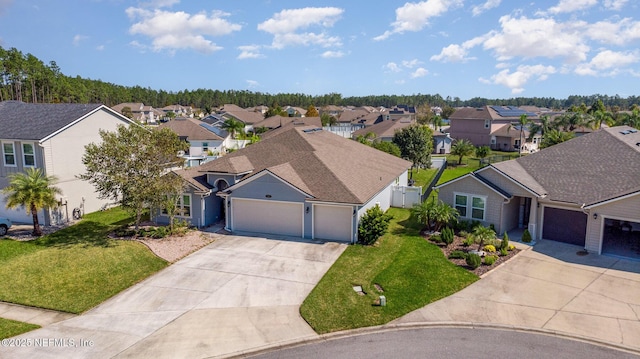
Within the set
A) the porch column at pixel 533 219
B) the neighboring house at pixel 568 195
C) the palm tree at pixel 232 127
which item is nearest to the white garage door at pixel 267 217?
the neighboring house at pixel 568 195

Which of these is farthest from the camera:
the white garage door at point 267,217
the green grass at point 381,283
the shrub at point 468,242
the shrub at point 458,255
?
the white garage door at point 267,217

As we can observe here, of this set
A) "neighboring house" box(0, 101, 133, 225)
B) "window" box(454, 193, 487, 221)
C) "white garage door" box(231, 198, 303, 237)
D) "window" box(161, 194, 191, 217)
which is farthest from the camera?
"neighboring house" box(0, 101, 133, 225)

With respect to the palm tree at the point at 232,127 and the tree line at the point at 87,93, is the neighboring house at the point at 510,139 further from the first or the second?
the tree line at the point at 87,93

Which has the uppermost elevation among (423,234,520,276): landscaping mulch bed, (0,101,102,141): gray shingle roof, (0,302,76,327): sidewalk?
(0,101,102,141): gray shingle roof

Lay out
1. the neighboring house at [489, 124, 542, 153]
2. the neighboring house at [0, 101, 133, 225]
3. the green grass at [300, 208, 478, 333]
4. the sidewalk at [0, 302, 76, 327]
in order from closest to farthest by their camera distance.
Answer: the sidewalk at [0, 302, 76, 327] → the green grass at [300, 208, 478, 333] → the neighboring house at [0, 101, 133, 225] → the neighboring house at [489, 124, 542, 153]

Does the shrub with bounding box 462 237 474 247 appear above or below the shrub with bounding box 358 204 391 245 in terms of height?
below

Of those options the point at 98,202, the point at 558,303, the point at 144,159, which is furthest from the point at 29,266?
the point at 558,303

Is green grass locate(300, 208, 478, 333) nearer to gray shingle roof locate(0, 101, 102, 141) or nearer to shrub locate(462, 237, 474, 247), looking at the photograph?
shrub locate(462, 237, 474, 247)


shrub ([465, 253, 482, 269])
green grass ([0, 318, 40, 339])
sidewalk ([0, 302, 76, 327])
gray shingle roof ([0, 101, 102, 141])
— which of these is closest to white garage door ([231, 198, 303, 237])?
shrub ([465, 253, 482, 269])
